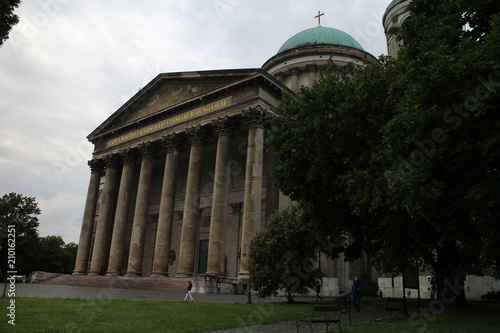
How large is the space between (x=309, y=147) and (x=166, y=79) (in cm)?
2386

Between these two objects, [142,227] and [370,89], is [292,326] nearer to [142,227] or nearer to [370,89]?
[370,89]

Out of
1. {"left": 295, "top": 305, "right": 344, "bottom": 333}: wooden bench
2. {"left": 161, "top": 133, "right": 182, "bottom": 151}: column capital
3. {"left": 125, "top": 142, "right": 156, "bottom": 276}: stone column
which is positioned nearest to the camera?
{"left": 295, "top": 305, "right": 344, "bottom": 333}: wooden bench

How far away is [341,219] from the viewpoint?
61.2 ft

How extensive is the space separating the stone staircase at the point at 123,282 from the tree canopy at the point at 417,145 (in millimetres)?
13652

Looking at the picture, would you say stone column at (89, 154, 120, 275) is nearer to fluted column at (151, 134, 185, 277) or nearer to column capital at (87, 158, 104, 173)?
column capital at (87, 158, 104, 173)

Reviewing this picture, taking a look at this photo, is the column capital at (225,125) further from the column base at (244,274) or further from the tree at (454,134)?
the tree at (454,134)

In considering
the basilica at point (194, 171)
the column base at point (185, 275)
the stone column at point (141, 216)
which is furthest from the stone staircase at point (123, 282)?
the stone column at point (141, 216)

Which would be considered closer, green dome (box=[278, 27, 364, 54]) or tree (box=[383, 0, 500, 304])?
tree (box=[383, 0, 500, 304])

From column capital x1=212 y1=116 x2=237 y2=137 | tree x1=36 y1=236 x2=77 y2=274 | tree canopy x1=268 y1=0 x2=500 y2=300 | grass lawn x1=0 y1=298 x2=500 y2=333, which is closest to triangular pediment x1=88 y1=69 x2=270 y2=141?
column capital x1=212 y1=116 x2=237 y2=137

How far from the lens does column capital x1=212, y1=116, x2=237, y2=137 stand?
31531 millimetres

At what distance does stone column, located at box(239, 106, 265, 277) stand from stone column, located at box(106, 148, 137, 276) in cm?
1440

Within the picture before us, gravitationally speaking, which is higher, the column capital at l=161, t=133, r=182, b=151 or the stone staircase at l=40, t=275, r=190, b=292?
the column capital at l=161, t=133, r=182, b=151

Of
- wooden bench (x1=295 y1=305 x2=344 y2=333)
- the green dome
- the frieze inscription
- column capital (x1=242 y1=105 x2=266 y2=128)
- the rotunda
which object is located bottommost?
wooden bench (x1=295 y1=305 x2=344 y2=333)

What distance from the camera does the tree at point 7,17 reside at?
9.40m
